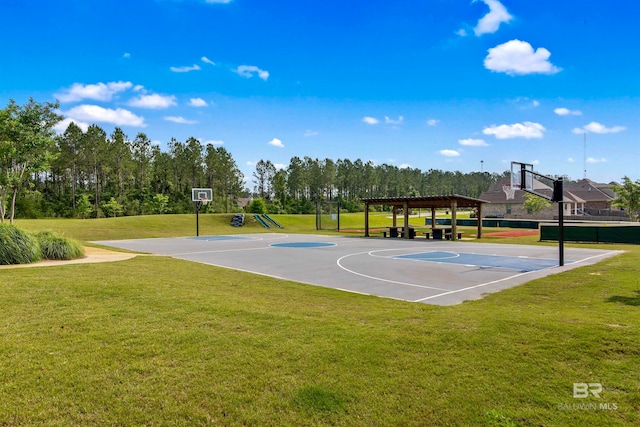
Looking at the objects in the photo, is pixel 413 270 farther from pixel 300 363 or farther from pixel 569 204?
pixel 569 204

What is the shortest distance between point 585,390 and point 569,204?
63761mm

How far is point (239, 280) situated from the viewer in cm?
1102

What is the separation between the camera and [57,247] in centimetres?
1352

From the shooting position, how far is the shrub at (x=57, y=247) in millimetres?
13305

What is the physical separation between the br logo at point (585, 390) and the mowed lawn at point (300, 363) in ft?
0.12

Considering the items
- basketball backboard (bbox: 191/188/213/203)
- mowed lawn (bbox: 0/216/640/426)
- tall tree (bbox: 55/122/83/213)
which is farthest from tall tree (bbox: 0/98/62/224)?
tall tree (bbox: 55/122/83/213)

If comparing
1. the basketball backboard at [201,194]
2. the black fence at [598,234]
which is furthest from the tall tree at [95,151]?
the black fence at [598,234]

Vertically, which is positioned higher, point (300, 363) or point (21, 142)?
point (21, 142)

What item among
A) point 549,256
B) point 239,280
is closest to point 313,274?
point 239,280

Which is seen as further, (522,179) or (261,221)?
(261,221)

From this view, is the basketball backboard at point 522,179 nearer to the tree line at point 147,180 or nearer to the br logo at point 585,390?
the br logo at point 585,390

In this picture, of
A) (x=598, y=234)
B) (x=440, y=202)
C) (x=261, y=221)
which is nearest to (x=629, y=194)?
(x=598, y=234)

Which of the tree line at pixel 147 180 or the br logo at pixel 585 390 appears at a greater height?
the tree line at pixel 147 180

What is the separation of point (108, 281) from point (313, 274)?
20.3 ft
